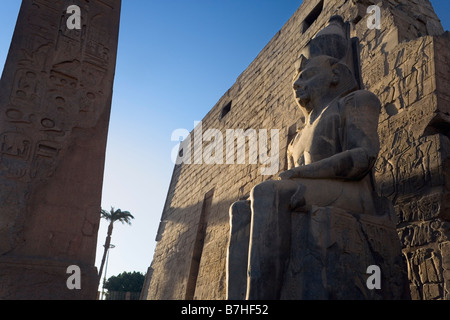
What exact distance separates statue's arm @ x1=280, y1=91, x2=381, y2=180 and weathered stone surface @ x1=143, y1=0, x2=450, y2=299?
34.3 inches

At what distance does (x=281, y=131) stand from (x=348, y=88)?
3313mm

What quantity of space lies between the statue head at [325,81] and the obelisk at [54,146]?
4.82 ft

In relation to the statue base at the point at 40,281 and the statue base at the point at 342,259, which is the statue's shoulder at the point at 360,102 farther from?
the statue base at the point at 40,281

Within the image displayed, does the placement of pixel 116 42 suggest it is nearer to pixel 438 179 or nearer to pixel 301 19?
pixel 438 179

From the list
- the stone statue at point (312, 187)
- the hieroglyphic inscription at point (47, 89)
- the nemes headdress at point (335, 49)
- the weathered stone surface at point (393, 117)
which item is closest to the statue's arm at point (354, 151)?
the stone statue at point (312, 187)

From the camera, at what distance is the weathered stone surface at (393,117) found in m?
2.85

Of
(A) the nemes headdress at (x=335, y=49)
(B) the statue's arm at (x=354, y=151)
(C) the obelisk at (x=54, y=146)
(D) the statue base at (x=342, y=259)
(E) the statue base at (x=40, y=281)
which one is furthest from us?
(A) the nemes headdress at (x=335, y=49)

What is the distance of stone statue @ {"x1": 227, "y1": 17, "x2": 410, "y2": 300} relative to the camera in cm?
195

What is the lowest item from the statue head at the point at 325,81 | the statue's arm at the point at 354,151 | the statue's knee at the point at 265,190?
the statue's knee at the point at 265,190

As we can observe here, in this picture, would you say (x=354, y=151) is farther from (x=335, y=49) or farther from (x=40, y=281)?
(x=40, y=281)

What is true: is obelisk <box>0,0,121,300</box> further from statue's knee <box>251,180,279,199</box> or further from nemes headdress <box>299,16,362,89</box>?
nemes headdress <box>299,16,362,89</box>

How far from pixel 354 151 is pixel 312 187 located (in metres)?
0.31
